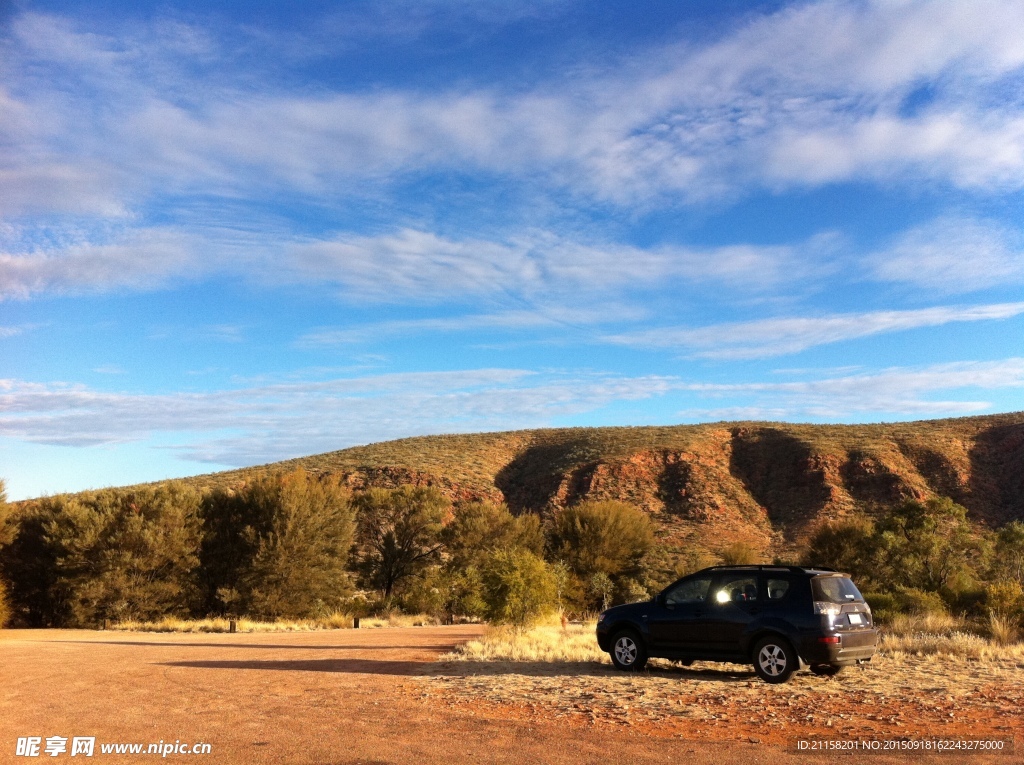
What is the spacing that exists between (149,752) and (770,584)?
879 cm

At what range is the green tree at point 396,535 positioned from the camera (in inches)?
1507

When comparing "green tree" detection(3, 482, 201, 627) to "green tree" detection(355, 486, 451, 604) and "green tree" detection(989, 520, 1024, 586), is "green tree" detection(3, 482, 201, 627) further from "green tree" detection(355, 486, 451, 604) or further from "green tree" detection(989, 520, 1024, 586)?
"green tree" detection(989, 520, 1024, 586)

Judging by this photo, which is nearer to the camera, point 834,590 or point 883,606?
point 834,590

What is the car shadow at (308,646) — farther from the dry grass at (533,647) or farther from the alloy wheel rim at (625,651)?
the alloy wheel rim at (625,651)

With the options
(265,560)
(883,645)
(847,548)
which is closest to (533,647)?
(883,645)

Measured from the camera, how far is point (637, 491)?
63250mm

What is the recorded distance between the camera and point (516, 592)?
19453 mm

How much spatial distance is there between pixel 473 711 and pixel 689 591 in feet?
14.3

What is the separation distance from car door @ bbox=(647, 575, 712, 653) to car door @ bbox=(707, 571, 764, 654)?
0.51ft

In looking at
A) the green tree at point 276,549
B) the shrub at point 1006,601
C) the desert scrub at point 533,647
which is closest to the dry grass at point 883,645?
the desert scrub at point 533,647

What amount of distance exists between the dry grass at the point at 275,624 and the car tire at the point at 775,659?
2015 cm

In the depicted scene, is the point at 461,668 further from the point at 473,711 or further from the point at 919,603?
the point at 919,603

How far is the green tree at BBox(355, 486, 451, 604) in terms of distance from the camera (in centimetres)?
3828

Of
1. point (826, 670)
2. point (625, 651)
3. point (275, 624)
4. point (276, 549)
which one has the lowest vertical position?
point (275, 624)
